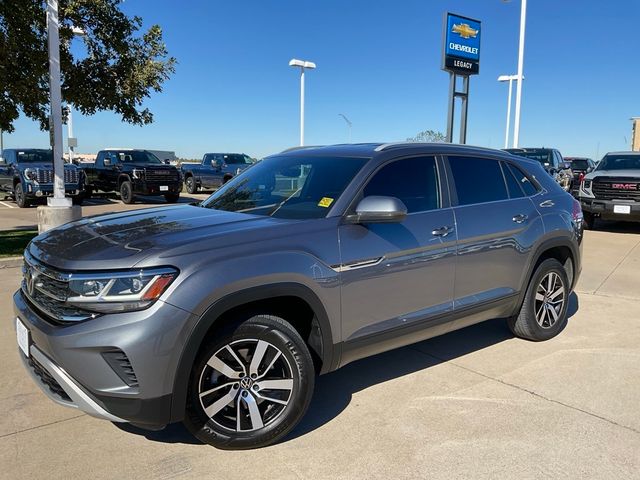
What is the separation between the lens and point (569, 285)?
16.4 ft

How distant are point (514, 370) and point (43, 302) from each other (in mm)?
3380

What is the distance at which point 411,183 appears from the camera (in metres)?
3.78

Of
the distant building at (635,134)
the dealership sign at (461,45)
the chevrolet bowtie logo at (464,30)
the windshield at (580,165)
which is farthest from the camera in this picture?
the distant building at (635,134)

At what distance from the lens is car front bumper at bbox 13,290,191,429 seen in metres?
2.47

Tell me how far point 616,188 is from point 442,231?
402 inches

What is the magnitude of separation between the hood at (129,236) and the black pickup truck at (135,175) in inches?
631

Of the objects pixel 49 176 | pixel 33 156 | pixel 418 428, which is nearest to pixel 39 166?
pixel 49 176

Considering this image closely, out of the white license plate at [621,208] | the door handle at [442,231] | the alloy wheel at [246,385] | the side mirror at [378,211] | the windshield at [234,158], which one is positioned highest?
the windshield at [234,158]

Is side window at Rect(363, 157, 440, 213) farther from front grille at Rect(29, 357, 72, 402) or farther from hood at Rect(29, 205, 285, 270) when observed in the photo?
front grille at Rect(29, 357, 72, 402)

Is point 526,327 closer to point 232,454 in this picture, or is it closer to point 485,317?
point 485,317

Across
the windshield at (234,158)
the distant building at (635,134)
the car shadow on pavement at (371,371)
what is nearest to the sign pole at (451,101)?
the car shadow on pavement at (371,371)

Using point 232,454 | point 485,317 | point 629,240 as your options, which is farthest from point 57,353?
point 629,240

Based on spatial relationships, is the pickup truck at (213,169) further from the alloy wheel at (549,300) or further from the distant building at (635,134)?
the distant building at (635,134)

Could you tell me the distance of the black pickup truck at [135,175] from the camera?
18938 millimetres
